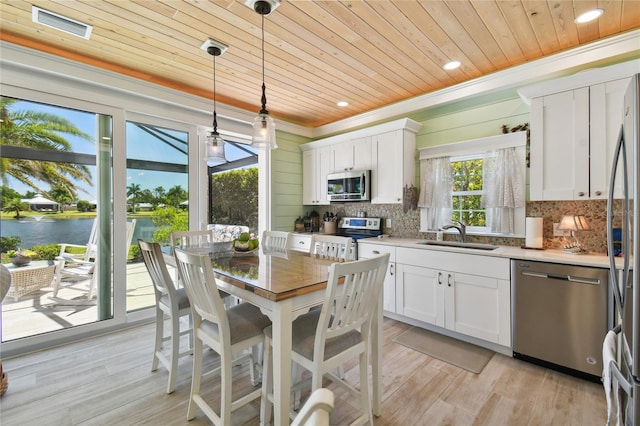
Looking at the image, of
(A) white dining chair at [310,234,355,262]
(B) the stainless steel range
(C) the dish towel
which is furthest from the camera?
(B) the stainless steel range

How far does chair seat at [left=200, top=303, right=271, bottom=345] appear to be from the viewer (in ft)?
5.49

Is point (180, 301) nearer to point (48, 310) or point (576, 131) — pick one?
point (48, 310)

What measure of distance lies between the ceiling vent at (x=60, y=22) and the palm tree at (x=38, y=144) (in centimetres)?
88

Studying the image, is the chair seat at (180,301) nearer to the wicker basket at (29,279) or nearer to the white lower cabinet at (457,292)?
the wicker basket at (29,279)

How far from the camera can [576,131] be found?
A: 238 centimetres

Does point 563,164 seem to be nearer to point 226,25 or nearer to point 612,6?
point 612,6

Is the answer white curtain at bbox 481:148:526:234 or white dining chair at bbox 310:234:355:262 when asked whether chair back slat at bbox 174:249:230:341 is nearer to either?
white dining chair at bbox 310:234:355:262

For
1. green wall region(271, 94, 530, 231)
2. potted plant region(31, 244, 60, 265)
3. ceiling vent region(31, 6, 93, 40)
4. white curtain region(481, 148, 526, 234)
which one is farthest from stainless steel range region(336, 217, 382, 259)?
ceiling vent region(31, 6, 93, 40)

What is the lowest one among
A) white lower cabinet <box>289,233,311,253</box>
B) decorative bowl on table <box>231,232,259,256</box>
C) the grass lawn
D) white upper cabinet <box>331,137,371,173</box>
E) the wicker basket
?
the wicker basket

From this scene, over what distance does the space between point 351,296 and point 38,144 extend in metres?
3.19

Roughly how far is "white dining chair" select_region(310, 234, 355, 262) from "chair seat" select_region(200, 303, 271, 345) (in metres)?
0.76

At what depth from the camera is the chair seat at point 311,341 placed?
5.07 ft

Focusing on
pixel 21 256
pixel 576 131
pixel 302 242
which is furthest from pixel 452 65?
pixel 21 256

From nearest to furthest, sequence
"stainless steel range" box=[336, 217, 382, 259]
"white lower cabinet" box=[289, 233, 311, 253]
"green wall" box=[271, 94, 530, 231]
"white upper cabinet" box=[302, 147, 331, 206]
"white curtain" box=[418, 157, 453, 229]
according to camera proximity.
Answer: "green wall" box=[271, 94, 530, 231] → "white curtain" box=[418, 157, 453, 229] → "stainless steel range" box=[336, 217, 382, 259] → "white lower cabinet" box=[289, 233, 311, 253] → "white upper cabinet" box=[302, 147, 331, 206]
